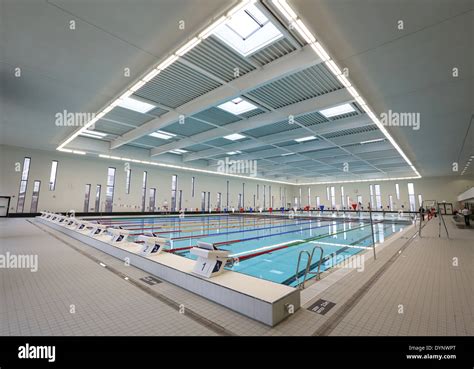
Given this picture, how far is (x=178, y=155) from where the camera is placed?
17188 mm

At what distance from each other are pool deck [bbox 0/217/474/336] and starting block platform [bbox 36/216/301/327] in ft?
0.29

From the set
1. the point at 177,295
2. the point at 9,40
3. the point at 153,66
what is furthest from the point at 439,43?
the point at 9,40

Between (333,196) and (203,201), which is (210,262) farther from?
(333,196)

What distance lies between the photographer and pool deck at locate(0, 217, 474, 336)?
186 cm

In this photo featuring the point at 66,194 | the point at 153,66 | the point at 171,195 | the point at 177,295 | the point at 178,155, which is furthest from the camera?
the point at 171,195

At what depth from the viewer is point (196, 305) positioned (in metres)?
2.32

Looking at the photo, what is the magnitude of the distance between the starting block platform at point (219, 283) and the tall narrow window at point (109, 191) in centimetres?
1396

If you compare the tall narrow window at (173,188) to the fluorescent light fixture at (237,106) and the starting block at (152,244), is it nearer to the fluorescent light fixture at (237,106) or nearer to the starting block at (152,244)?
the fluorescent light fixture at (237,106)

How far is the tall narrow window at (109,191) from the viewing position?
52.1 feet

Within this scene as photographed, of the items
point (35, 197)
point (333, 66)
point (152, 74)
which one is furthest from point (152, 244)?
point (35, 197)

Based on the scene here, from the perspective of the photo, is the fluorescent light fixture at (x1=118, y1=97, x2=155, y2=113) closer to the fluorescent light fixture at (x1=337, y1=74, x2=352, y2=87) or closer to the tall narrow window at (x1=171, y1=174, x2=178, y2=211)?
the fluorescent light fixture at (x1=337, y1=74, x2=352, y2=87)
